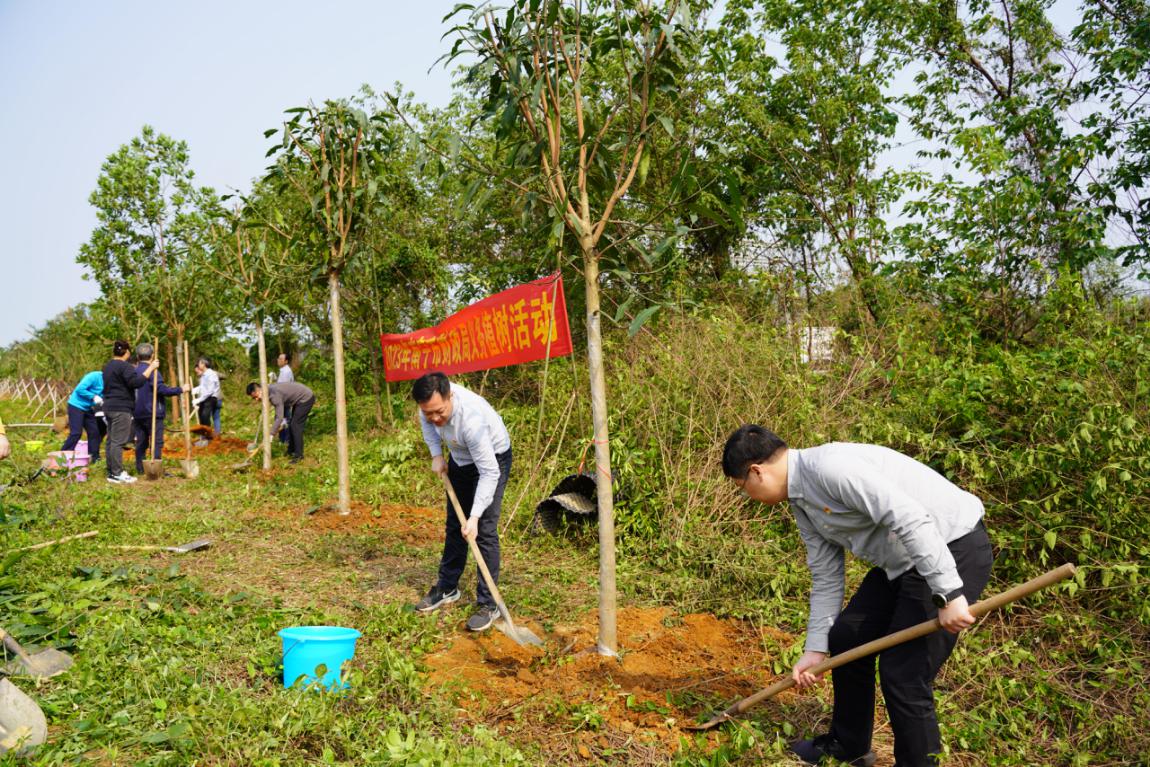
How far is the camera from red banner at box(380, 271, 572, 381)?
5.89 meters

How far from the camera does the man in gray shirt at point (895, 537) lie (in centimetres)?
238

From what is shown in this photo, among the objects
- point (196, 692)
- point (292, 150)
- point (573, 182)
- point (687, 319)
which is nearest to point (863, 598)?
point (573, 182)

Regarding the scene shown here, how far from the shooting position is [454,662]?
150 inches

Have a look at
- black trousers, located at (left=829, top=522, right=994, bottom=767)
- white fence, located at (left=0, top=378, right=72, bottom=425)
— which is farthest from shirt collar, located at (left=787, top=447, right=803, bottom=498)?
white fence, located at (left=0, top=378, right=72, bottom=425)

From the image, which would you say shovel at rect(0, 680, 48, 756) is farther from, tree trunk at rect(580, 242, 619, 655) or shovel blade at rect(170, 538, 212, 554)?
shovel blade at rect(170, 538, 212, 554)

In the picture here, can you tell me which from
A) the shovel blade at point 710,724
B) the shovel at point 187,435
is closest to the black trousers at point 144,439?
the shovel at point 187,435

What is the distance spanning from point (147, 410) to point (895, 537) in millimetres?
10419

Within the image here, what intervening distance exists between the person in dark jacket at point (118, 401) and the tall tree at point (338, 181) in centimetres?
324

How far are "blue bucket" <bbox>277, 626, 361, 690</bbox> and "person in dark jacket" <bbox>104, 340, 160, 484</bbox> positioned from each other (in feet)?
22.6

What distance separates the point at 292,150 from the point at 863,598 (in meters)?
6.44

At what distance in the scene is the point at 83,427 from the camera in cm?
941

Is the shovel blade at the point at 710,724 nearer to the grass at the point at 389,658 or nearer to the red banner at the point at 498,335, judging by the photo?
the grass at the point at 389,658

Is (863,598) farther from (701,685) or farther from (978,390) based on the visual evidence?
(978,390)

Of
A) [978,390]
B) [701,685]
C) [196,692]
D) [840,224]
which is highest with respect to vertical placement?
[840,224]
